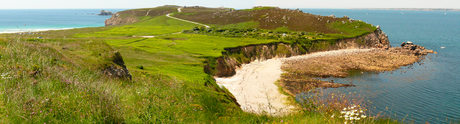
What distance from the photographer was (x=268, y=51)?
6388 cm

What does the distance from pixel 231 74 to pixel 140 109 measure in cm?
3657

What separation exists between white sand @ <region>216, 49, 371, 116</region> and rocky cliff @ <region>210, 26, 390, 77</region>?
180 centimetres

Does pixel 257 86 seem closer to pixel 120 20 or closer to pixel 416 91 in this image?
pixel 416 91

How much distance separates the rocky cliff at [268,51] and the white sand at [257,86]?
180 cm

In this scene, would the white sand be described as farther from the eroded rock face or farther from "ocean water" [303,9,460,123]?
the eroded rock face

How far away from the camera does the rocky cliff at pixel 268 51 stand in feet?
150

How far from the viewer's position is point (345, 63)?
55.8 m

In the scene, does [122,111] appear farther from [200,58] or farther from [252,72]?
[252,72]

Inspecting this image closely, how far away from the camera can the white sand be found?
2988cm

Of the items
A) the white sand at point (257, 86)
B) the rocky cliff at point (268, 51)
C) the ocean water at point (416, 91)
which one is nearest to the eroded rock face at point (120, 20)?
the rocky cliff at point (268, 51)

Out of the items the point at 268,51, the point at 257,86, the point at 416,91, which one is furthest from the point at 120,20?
the point at 416,91

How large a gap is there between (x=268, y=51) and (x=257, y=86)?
2628cm

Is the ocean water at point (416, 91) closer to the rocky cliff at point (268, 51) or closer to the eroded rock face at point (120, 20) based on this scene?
the rocky cliff at point (268, 51)

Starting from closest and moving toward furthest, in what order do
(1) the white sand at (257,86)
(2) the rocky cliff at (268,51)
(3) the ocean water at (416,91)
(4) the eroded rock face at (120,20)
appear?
(3) the ocean water at (416,91) → (1) the white sand at (257,86) → (2) the rocky cliff at (268,51) → (4) the eroded rock face at (120,20)
